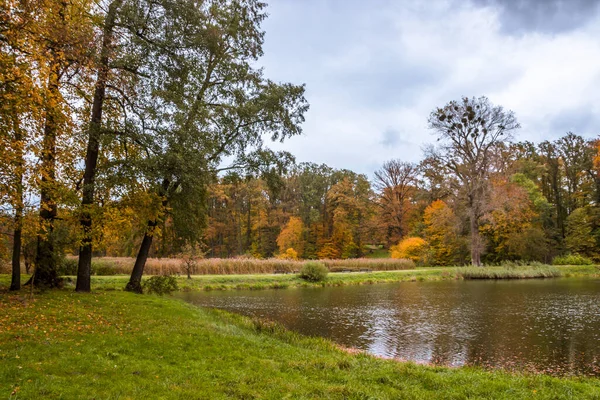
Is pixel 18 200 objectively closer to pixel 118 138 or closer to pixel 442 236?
pixel 118 138

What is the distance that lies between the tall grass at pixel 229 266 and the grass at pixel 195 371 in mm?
17772

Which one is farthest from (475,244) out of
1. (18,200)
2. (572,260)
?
(18,200)

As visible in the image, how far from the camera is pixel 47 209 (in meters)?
10.9

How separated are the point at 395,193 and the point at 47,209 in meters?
49.6

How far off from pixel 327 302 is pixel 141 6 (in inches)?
578

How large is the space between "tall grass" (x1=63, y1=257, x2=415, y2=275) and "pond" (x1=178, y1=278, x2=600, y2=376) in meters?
5.57

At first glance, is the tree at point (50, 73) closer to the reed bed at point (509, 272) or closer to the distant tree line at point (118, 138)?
the distant tree line at point (118, 138)

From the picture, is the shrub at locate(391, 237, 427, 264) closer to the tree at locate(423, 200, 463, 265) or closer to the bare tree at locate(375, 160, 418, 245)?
the tree at locate(423, 200, 463, 265)

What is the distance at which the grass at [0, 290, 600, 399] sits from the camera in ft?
16.3

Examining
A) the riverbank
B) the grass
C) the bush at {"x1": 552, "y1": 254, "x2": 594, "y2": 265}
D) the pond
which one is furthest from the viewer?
the bush at {"x1": 552, "y1": 254, "x2": 594, "y2": 265}

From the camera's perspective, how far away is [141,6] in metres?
12.2

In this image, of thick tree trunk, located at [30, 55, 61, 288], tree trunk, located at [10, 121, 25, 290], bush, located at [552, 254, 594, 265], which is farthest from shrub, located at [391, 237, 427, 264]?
tree trunk, located at [10, 121, 25, 290]

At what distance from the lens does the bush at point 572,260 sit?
38469 mm

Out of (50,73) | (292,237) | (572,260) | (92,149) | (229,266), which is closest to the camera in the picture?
(50,73)
